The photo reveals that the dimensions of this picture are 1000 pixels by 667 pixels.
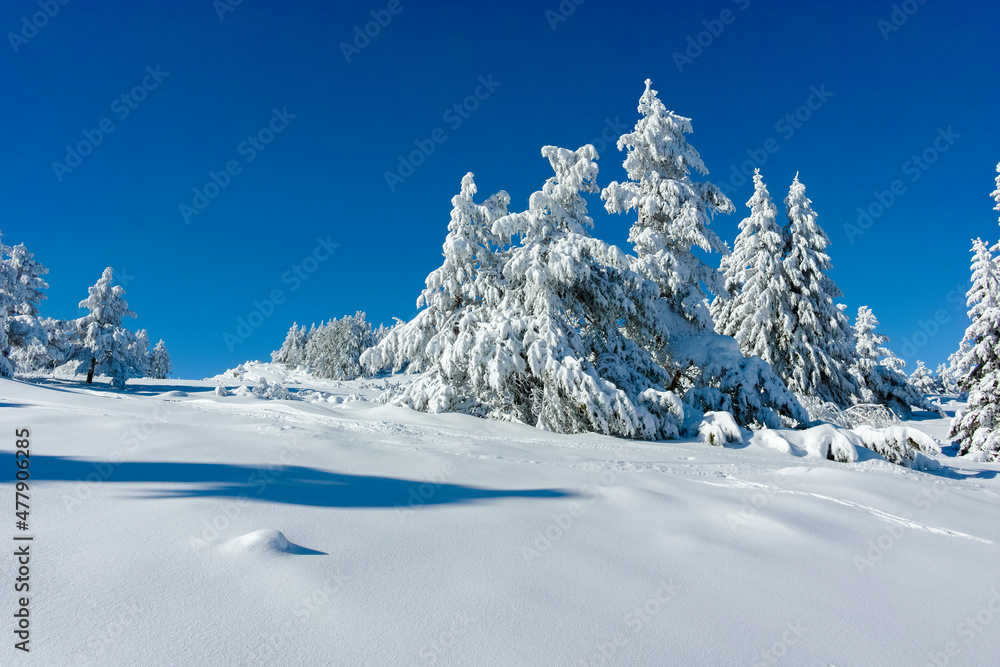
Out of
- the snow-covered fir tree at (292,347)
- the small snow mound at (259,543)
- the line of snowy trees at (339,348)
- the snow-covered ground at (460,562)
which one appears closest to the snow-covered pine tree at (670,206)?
the snow-covered ground at (460,562)

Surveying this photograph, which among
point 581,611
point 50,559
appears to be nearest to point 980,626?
point 581,611

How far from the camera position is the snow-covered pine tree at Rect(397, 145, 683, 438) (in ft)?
31.5

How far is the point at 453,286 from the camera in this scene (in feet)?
39.7

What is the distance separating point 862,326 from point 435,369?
91.6 feet

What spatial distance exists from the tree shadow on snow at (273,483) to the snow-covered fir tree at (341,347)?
168ft

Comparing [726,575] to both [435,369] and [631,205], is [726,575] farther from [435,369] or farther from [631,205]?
[631,205]

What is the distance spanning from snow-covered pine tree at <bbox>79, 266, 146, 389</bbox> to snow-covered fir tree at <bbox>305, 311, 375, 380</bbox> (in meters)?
28.2

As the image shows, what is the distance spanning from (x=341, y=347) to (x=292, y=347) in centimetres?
2946

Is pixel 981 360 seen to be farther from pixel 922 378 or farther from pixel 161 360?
pixel 161 360

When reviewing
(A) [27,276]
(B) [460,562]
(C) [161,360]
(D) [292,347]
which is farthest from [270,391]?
(D) [292,347]

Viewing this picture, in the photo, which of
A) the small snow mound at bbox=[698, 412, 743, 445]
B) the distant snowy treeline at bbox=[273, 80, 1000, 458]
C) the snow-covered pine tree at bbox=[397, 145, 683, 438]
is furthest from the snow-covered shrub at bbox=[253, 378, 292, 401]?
the small snow mound at bbox=[698, 412, 743, 445]

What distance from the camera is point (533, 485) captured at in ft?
14.8

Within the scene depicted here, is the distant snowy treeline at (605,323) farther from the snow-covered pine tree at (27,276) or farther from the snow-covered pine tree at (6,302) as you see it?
the snow-covered pine tree at (27,276)

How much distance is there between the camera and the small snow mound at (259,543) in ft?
8.24
